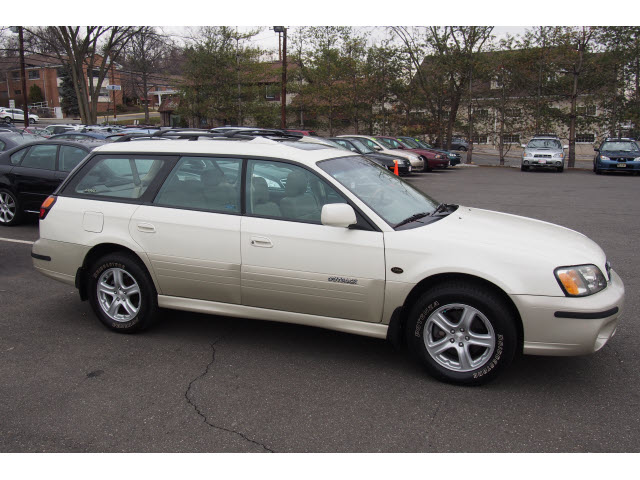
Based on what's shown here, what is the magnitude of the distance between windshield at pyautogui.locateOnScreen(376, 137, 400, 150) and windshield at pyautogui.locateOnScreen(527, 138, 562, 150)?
271 inches

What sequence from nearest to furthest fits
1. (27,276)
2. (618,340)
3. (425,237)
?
(425,237) < (618,340) < (27,276)

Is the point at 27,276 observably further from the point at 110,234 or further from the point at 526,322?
the point at 526,322

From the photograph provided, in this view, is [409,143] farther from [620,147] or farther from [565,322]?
[565,322]

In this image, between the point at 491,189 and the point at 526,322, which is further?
the point at 491,189

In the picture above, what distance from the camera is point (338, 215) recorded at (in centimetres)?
389

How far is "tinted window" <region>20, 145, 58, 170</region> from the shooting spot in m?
9.53

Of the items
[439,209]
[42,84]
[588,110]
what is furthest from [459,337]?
[42,84]

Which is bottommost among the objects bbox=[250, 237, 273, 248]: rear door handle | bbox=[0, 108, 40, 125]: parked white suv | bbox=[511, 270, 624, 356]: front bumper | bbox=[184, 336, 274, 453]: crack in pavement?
bbox=[184, 336, 274, 453]: crack in pavement

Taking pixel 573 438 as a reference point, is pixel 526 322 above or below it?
above

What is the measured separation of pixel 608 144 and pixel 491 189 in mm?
10671

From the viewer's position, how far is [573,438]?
10.5 ft

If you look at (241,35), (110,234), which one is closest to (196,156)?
(110,234)

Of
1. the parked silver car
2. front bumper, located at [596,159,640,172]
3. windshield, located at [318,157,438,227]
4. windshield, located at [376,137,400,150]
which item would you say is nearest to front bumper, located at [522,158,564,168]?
the parked silver car

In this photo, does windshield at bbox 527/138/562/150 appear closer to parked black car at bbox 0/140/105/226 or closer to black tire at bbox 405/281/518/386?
parked black car at bbox 0/140/105/226
